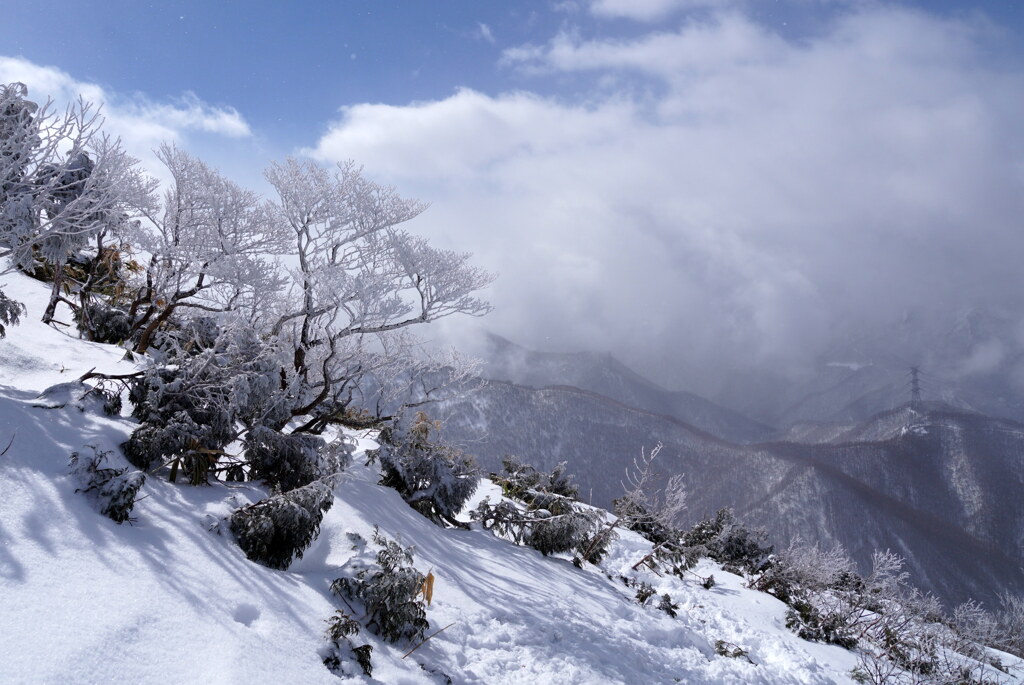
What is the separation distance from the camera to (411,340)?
12.8 m

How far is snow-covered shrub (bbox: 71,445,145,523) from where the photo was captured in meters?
4.90

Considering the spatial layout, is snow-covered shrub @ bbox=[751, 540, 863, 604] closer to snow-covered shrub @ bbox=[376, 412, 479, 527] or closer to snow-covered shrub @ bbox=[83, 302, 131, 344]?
snow-covered shrub @ bbox=[376, 412, 479, 527]

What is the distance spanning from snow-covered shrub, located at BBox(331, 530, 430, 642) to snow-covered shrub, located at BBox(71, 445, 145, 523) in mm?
1900

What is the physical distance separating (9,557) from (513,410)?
464ft

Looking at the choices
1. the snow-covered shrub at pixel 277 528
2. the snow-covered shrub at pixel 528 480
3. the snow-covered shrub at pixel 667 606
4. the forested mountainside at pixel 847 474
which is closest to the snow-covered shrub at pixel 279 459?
the snow-covered shrub at pixel 277 528

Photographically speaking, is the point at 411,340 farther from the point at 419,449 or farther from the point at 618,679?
the point at 618,679

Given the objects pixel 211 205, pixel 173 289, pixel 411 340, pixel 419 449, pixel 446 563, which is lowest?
pixel 446 563

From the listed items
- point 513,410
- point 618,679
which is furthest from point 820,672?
point 513,410

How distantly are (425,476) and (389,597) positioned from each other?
4.98 metres

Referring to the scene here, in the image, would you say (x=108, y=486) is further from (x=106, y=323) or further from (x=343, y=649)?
(x=106, y=323)

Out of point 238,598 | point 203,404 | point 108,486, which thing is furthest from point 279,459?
point 238,598

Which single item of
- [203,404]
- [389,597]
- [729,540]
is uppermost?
[203,404]

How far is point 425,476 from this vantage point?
10164 millimetres

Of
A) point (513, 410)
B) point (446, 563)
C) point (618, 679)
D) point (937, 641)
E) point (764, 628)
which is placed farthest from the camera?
point (513, 410)
